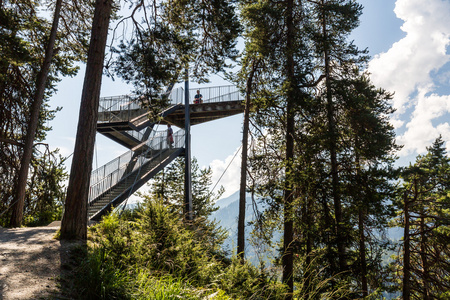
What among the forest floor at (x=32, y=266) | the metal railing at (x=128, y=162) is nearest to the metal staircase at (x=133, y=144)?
the metal railing at (x=128, y=162)

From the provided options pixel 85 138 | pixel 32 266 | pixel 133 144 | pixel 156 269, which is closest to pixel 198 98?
pixel 133 144

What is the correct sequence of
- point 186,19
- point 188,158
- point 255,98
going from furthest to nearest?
point 188,158, point 255,98, point 186,19

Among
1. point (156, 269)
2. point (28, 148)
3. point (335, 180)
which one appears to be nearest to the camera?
point (156, 269)

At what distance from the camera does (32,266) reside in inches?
185

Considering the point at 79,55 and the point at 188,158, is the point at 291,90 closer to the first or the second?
the point at 188,158

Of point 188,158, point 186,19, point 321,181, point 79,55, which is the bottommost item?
point 321,181

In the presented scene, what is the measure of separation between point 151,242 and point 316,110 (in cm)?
843

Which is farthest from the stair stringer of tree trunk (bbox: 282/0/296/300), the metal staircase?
tree trunk (bbox: 282/0/296/300)

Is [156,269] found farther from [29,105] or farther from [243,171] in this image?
[29,105]

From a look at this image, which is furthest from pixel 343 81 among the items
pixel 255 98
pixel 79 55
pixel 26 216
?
pixel 26 216

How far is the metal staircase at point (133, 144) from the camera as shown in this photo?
13.1 meters

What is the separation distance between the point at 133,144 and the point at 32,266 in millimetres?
13619

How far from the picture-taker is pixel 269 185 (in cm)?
1227

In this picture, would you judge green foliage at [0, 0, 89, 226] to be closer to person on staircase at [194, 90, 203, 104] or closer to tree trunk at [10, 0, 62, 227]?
Result: tree trunk at [10, 0, 62, 227]
